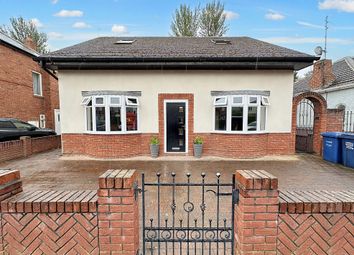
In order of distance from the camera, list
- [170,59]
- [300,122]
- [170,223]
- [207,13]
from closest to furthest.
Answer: [170,223] < [170,59] < [300,122] < [207,13]

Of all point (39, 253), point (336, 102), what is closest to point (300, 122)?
point (336, 102)

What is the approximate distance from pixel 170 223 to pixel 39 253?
184 cm

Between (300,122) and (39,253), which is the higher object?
(300,122)

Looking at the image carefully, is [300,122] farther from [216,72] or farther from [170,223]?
[170,223]

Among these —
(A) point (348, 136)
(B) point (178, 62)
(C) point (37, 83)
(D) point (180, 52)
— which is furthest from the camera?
(C) point (37, 83)

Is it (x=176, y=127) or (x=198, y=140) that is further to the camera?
(x=176, y=127)

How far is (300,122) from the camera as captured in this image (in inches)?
573

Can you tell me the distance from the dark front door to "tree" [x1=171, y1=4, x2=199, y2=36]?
41.4ft

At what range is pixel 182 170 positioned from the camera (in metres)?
7.16

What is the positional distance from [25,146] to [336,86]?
1638cm

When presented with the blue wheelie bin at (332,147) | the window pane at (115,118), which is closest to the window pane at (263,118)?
the blue wheelie bin at (332,147)

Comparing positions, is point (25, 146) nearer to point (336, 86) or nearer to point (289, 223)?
point (289, 223)

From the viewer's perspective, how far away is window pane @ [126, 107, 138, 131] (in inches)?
355

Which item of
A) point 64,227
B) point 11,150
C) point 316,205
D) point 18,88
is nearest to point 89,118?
point 11,150
